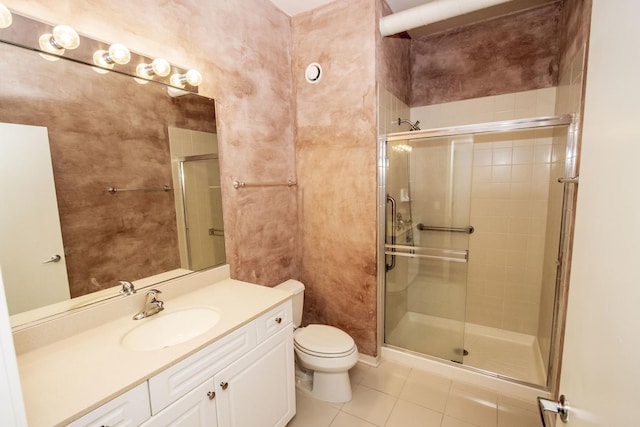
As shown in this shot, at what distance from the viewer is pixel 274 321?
1505mm

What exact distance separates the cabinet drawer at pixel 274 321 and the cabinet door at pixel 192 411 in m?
0.32

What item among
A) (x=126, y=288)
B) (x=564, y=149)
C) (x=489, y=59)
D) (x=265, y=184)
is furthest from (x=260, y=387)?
(x=489, y=59)

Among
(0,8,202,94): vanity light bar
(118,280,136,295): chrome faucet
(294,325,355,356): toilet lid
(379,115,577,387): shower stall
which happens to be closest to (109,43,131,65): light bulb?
(0,8,202,94): vanity light bar

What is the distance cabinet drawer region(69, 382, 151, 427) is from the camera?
82 cm

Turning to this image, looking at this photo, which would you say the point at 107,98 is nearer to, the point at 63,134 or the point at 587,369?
the point at 63,134

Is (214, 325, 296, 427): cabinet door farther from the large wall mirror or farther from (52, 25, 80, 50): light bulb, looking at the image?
(52, 25, 80, 50): light bulb

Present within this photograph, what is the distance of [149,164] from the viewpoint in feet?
4.92

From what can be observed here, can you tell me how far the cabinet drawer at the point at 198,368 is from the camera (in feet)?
3.23

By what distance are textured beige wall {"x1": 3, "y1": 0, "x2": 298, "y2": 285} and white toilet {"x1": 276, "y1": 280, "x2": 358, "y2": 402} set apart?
1.78 ft

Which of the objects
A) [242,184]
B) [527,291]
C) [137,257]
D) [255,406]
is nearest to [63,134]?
[137,257]

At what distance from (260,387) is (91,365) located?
0.74m

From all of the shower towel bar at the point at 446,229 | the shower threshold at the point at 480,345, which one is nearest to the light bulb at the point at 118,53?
the shower towel bar at the point at 446,229

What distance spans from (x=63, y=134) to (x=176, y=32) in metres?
0.82

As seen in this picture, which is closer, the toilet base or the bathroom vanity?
the bathroom vanity
